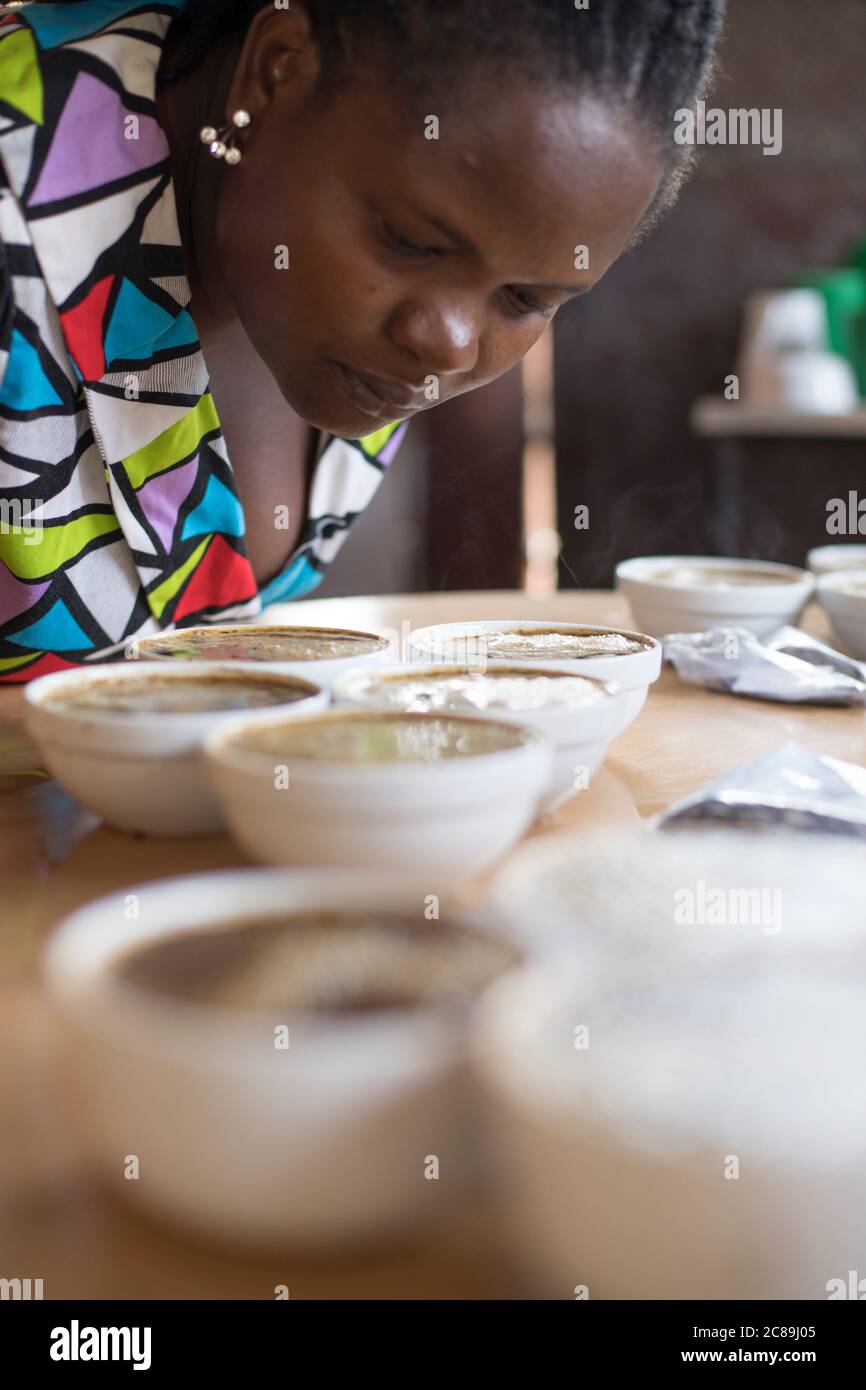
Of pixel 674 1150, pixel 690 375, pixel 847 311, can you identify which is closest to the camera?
pixel 674 1150

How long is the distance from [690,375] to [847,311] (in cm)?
47

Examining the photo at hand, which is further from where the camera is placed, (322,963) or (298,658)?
(298,658)

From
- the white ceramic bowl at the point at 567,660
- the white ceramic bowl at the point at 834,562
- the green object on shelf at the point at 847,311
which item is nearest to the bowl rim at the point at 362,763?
the white ceramic bowl at the point at 567,660

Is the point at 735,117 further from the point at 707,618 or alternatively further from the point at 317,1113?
the point at 317,1113

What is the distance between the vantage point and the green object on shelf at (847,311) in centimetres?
351

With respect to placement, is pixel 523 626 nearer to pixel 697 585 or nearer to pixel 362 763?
pixel 697 585

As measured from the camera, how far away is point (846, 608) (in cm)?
133

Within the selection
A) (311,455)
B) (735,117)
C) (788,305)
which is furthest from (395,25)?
(735,117)

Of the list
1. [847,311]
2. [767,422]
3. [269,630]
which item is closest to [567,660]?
[269,630]

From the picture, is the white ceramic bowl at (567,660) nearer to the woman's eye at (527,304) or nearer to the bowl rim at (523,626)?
the bowl rim at (523,626)

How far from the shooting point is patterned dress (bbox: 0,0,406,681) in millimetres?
1104

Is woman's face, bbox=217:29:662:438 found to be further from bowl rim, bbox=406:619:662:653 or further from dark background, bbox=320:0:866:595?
dark background, bbox=320:0:866:595

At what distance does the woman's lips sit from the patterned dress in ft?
0.58

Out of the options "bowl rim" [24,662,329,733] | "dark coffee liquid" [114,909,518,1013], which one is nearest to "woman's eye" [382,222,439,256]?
"bowl rim" [24,662,329,733]
